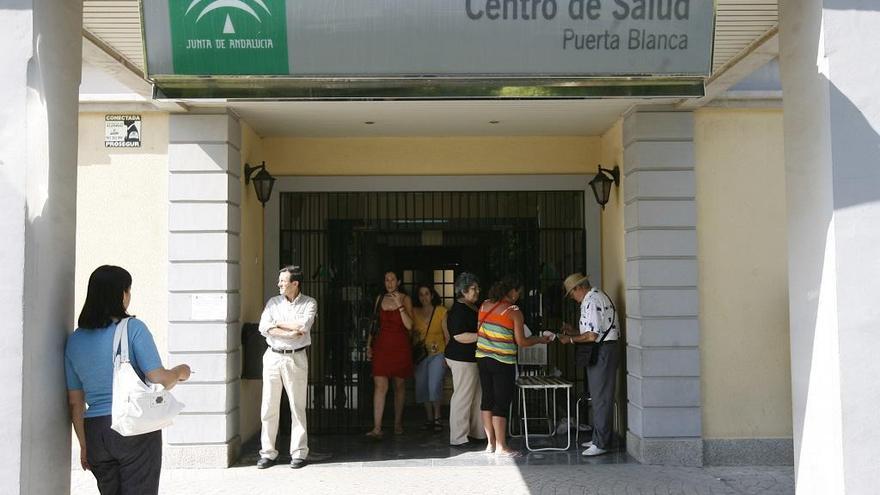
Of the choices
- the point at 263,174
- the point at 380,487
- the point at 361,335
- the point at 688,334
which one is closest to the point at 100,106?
the point at 263,174

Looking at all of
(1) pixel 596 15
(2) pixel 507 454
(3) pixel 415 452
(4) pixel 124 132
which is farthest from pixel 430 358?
(1) pixel 596 15

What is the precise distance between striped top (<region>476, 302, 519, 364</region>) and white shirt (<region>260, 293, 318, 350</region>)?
5.44 feet

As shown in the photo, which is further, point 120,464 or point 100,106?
point 100,106

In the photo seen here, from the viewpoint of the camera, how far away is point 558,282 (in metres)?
9.52

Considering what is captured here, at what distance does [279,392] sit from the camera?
7422mm

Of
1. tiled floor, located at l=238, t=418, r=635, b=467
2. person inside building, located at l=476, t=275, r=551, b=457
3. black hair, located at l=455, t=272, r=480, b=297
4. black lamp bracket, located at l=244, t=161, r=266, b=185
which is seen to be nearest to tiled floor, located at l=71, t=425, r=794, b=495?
tiled floor, located at l=238, t=418, r=635, b=467

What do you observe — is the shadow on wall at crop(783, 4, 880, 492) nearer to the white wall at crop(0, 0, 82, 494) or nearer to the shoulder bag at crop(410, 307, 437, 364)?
the white wall at crop(0, 0, 82, 494)

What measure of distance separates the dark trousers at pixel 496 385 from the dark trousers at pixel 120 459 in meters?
4.15

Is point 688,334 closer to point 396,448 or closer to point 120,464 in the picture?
point 396,448

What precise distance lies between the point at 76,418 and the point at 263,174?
187 inches

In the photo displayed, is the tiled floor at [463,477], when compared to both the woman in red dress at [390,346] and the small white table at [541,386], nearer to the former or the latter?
the small white table at [541,386]

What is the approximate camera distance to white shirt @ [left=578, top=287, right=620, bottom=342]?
25.4ft

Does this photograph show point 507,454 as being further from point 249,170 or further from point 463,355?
point 249,170

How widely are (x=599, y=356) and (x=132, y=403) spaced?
16.5ft
